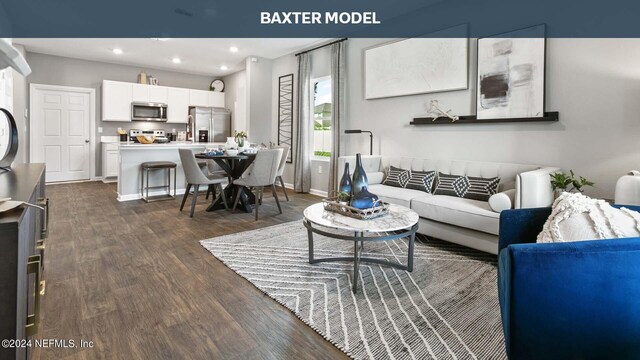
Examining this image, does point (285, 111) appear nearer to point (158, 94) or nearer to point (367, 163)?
point (367, 163)

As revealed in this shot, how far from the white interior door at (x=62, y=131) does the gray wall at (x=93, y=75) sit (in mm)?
163

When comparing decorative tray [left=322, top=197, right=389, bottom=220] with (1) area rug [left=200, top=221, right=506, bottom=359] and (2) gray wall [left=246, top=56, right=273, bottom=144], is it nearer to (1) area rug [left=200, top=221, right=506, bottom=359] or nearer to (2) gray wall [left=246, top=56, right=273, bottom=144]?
(1) area rug [left=200, top=221, right=506, bottom=359]

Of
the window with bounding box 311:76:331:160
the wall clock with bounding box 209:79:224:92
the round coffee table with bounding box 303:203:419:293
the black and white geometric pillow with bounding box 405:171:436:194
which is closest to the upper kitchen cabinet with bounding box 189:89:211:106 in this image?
the wall clock with bounding box 209:79:224:92

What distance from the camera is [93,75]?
7242 mm

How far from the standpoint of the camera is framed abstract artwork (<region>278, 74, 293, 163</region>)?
6.58 m

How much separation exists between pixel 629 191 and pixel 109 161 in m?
8.22

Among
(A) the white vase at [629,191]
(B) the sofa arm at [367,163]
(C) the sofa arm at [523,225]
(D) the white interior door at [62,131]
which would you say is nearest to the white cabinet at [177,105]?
(D) the white interior door at [62,131]

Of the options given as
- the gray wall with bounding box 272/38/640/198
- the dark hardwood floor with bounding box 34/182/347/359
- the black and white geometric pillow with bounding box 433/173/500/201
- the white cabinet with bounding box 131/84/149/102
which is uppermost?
the white cabinet with bounding box 131/84/149/102

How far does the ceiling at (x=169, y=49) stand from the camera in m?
5.82

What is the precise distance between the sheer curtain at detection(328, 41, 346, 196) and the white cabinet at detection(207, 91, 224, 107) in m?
4.16

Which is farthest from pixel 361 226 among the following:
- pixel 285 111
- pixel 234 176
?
pixel 285 111

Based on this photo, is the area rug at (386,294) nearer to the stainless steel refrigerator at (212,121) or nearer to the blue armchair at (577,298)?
the blue armchair at (577,298)

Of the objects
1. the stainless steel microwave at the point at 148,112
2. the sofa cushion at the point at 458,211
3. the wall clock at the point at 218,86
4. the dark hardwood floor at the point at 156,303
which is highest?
the wall clock at the point at 218,86
